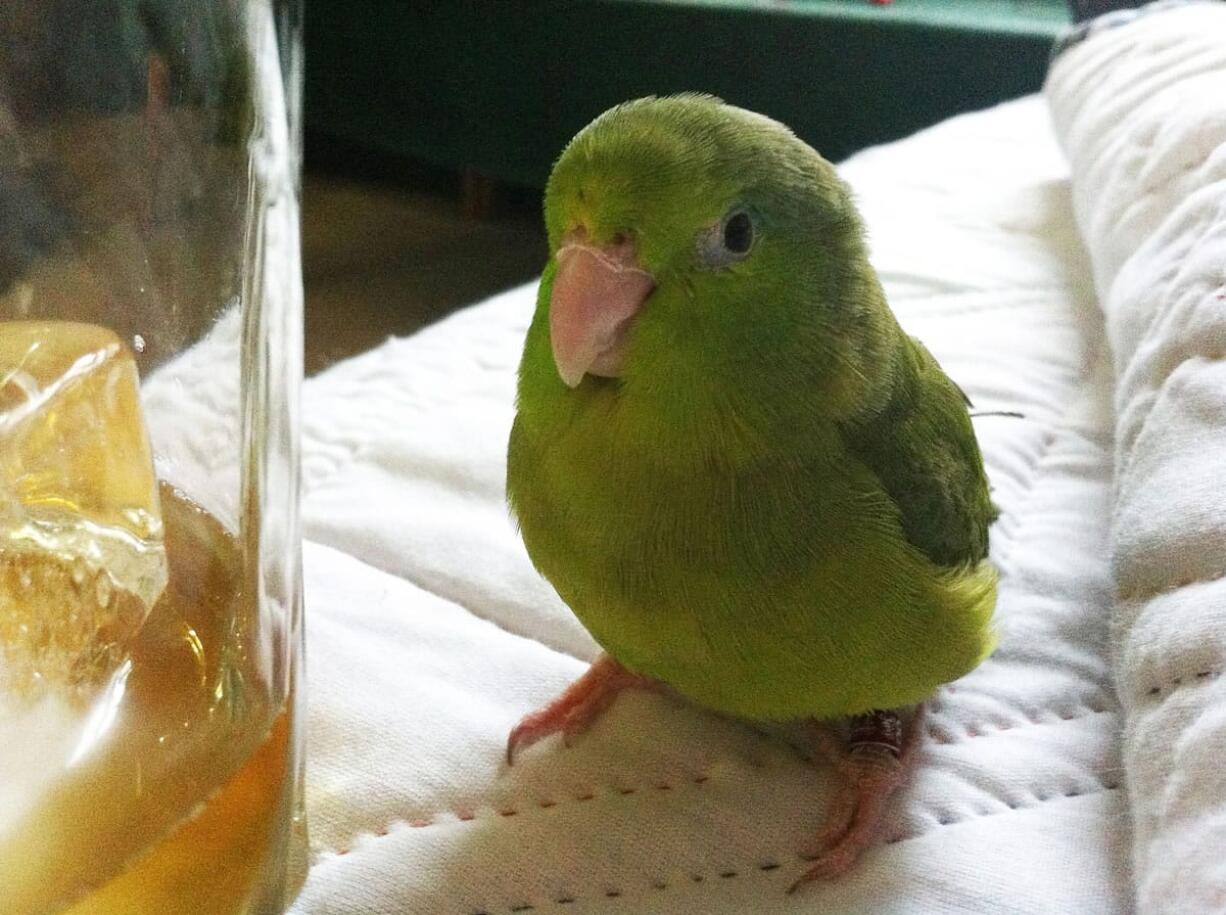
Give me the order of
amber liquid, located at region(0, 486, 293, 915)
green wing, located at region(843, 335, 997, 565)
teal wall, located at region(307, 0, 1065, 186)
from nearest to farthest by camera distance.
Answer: amber liquid, located at region(0, 486, 293, 915) → green wing, located at region(843, 335, 997, 565) → teal wall, located at region(307, 0, 1065, 186)

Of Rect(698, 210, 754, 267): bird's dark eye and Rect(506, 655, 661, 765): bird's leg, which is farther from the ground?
Rect(698, 210, 754, 267): bird's dark eye

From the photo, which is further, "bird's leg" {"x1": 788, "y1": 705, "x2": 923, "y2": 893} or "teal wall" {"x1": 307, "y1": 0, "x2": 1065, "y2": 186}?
"teal wall" {"x1": 307, "y1": 0, "x2": 1065, "y2": 186}

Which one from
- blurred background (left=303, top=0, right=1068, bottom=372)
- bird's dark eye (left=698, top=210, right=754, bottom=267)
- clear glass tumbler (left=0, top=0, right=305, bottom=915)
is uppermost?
bird's dark eye (left=698, top=210, right=754, bottom=267)

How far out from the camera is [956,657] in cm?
44

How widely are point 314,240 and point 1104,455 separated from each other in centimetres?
164

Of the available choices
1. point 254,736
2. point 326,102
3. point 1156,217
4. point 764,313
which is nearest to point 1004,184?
point 1156,217

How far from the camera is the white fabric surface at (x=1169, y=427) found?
1.18ft

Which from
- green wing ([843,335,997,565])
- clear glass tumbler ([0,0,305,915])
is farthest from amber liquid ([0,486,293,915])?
green wing ([843,335,997,565])

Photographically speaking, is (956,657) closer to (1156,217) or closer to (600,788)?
(600,788)

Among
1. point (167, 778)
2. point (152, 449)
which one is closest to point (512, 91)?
point (152, 449)

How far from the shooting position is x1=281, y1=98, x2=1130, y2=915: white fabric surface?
0.40 metres

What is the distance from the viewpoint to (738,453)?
0.39 m

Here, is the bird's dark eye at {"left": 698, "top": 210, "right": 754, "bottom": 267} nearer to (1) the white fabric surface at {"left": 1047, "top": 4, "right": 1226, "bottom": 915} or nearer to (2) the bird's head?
(2) the bird's head

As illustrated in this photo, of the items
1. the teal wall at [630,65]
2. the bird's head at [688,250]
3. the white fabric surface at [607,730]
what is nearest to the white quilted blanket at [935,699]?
the white fabric surface at [607,730]
